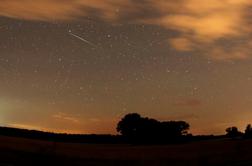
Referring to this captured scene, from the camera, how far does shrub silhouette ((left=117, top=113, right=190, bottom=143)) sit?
39.2m

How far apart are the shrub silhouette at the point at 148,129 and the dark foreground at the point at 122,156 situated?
12.8m

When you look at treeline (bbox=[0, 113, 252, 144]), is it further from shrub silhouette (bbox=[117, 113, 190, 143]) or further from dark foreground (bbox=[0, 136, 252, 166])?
dark foreground (bbox=[0, 136, 252, 166])

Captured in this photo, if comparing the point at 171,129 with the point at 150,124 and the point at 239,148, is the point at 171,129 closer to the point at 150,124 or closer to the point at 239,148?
the point at 150,124

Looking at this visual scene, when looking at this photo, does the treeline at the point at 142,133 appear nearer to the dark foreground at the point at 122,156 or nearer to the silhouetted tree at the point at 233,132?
the silhouetted tree at the point at 233,132

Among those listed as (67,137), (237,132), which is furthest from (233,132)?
(67,137)

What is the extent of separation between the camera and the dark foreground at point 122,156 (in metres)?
22.3

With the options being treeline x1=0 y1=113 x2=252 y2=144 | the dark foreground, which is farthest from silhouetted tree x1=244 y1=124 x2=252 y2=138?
the dark foreground

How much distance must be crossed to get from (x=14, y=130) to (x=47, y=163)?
15.6 m

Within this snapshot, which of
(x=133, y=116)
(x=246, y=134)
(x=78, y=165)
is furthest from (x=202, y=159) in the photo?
(x=133, y=116)

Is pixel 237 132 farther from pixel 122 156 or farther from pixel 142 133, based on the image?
pixel 122 156

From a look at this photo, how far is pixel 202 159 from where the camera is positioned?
902 inches

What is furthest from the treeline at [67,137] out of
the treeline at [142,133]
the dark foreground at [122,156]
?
the dark foreground at [122,156]

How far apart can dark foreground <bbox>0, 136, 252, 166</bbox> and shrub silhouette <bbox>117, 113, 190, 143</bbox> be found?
12.8m

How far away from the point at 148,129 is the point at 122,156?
1675cm
